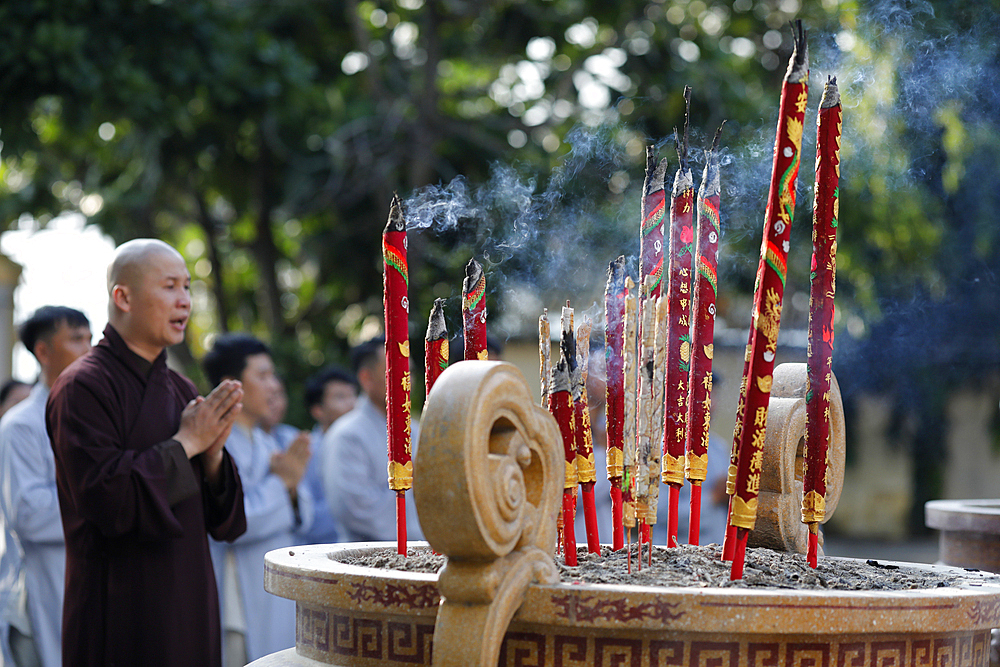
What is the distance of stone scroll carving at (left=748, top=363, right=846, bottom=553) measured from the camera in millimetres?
2361

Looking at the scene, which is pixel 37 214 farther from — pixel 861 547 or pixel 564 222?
pixel 861 547

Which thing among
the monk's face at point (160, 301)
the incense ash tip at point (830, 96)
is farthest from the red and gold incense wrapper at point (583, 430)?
the monk's face at point (160, 301)

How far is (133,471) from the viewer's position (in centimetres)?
276

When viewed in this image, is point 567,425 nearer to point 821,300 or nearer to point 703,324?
point 703,324

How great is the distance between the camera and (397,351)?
7.47ft

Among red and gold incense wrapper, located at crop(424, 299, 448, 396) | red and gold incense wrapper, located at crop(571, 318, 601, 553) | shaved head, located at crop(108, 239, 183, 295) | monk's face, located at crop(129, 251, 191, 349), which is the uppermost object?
shaved head, located at crop(108, 239, 183, 295)

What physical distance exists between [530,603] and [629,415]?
0.55m

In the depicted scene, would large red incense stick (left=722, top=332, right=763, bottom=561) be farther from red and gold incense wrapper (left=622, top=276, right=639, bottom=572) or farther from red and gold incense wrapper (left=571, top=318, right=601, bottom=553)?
red and gold incense wrapper (left=571, top=318, right=601, bottom=553)

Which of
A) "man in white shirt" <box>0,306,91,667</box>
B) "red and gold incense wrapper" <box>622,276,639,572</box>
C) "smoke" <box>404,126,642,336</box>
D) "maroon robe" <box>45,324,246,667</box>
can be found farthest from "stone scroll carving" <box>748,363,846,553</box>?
"man in white shirt" <box>0,306,91,667</box>

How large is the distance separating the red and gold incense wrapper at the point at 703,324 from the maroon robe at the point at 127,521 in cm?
149

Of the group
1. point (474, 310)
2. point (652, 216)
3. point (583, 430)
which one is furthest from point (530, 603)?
point (652, 216)

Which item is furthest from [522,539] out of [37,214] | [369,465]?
[37,214]

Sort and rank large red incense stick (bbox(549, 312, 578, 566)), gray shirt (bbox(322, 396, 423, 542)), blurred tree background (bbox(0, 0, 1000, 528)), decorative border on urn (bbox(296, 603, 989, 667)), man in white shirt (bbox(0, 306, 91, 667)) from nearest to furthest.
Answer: decorative border on urn (bbox(296, 603, 989, 667)) < large red incense stick (bbox(549, 312, 578, 566)) < man in white shirt (bbox(0, 306, 91, 667)) < gray shirt (bbox(322, 396, 423, 542)) < blurred tree background (bbox(0, 0, 1000, 528))

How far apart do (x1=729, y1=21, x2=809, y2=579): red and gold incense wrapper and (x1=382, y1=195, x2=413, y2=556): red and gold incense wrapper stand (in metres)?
0.73
